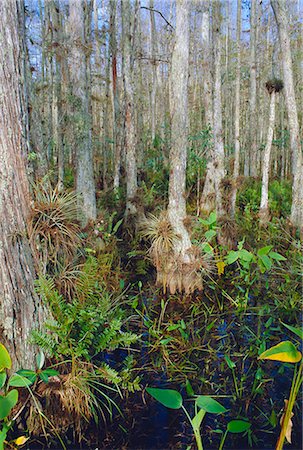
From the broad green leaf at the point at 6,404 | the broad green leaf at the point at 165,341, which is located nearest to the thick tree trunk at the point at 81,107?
the broad green leaf at the point at 165,341

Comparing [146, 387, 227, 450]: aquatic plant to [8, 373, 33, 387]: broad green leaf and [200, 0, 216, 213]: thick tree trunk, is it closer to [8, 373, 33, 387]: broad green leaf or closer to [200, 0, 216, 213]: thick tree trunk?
[8, 373, 33, 387]: broad green leaf

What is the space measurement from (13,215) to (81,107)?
15.0 ft

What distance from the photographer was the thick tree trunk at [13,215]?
291cm

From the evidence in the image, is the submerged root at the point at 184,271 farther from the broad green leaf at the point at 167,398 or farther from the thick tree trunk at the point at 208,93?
the broad green leaf at the point at 167,398

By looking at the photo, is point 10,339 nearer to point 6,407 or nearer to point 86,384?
point 86,384

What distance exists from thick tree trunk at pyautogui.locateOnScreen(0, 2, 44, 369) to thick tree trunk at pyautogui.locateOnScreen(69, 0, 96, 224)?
3727mm

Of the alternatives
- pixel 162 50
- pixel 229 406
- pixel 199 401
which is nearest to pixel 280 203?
pixel 229 406

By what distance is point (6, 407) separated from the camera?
203 centimetres

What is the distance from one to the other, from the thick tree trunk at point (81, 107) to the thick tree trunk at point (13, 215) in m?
3.73

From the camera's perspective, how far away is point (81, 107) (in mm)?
7023

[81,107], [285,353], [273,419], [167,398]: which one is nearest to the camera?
[285,353]

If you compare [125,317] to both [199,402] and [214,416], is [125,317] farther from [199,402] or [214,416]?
[199,402]

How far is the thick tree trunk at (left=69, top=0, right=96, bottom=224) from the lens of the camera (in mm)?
6914

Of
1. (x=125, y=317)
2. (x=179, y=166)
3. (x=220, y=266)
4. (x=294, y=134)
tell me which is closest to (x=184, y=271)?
(x=220, y=266)
